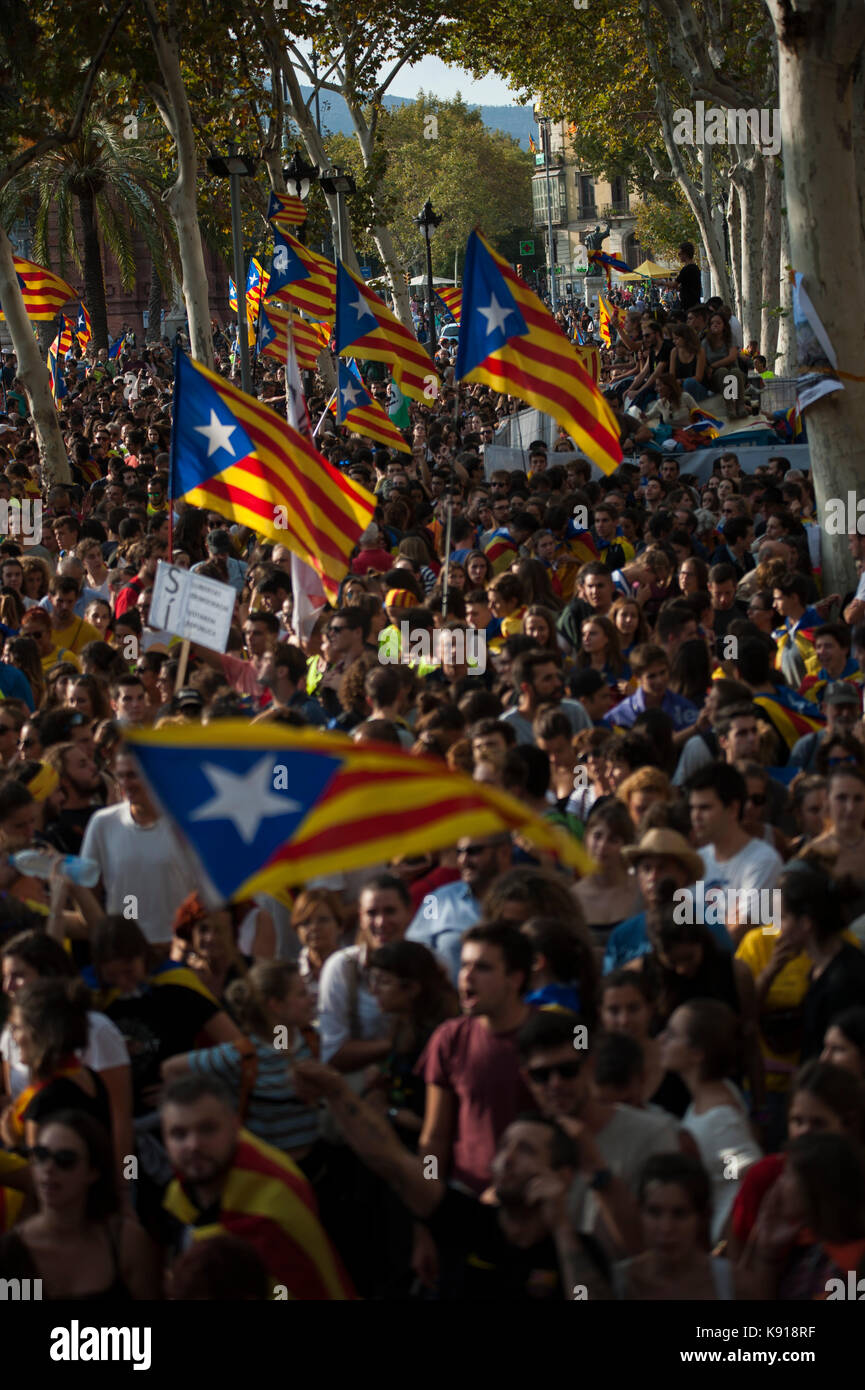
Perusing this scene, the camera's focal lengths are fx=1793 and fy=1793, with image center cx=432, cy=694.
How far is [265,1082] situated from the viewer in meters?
4.90

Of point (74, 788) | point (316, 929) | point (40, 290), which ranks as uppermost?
point (40, 290)

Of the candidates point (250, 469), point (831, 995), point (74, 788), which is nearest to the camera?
point (831, 995)

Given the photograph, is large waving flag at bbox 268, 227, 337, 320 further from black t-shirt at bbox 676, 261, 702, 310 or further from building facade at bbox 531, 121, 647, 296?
building facade at bbox 531, 121, 647, 296

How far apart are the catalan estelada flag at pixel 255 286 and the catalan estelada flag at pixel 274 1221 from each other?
24.5 metres

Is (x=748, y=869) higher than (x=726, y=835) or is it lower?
lower

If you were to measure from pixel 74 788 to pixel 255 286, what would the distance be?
2256cm

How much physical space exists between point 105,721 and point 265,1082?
3.44 meters

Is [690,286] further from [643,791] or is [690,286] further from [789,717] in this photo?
[643,791]

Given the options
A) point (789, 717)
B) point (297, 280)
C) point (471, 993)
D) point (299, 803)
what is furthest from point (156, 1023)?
point (297, 280)

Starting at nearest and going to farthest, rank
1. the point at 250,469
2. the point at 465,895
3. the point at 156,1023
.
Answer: the point at 156,1023, the point at 465,895, the point at 250,469

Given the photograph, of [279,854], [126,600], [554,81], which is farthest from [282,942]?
[554,81]

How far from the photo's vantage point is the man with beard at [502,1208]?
13.2 ft

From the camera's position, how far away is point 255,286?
1134 inches

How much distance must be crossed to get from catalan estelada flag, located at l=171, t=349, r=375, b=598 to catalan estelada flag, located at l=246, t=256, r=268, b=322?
18.6 meters
